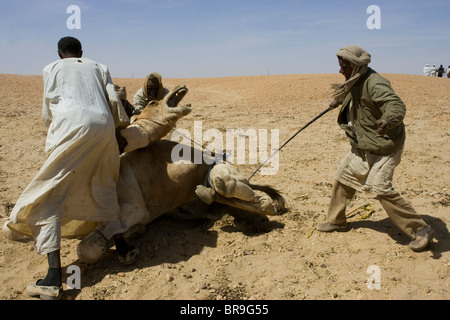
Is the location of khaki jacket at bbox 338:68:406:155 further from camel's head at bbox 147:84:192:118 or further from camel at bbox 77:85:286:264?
camel's head at bbox 147:84:192:118

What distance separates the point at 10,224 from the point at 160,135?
1.59 m

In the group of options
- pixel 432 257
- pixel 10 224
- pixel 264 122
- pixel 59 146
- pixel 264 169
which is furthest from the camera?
pixel 264 122

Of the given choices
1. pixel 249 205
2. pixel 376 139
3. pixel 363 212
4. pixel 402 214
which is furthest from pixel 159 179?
pixel 363 212

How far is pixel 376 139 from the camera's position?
3.82 metres

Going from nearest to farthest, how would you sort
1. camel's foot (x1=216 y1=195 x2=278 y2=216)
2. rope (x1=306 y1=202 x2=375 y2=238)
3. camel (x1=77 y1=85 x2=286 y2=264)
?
camel (x1=77 y1=85 x2=286 y2=264), camel's foot (x1=216 y1=195 x2=278 y2=216), rope (x1=306 y1=202 x2=375 y2=238)

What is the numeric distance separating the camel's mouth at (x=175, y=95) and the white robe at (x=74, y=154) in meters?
0.65

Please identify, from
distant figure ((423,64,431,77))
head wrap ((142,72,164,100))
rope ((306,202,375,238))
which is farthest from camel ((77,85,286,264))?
distant figure ((423,64,431,77))

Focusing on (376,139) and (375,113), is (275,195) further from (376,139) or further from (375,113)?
(375,113)

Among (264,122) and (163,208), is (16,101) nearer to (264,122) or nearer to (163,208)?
(264,122)

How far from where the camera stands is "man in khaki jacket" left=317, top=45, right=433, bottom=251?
12.1 feet

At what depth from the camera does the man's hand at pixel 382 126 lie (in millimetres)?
3535

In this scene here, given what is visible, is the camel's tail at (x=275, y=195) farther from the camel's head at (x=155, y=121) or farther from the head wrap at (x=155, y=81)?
the head wrap at (x=155, y=81)

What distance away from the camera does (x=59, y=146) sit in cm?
328
